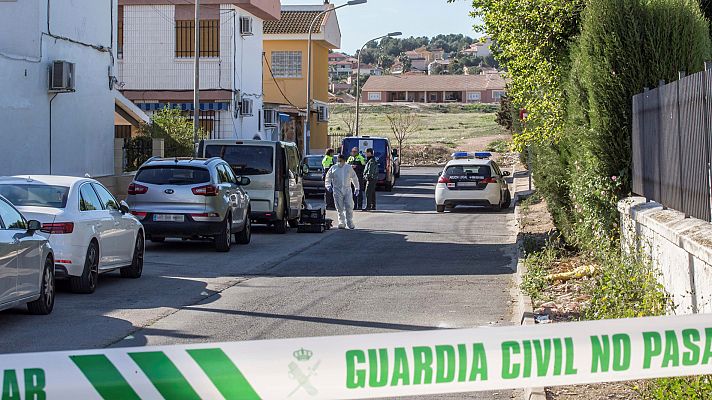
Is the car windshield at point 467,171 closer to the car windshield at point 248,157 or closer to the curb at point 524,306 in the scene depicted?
the car windshield at point 248,157

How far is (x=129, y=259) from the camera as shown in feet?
51.0

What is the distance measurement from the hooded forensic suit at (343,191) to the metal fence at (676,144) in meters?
13.5

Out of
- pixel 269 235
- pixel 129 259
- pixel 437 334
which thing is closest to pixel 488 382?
pixel 437 334

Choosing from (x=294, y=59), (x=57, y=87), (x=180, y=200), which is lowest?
(x=180, y=200)

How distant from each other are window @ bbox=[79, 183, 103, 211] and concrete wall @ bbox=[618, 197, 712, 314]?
6748 mm

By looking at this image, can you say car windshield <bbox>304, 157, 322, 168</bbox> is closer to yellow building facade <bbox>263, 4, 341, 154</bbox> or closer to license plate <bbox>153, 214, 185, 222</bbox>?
yellow building facade <bbox>263, 4, 341, 154</bbox>

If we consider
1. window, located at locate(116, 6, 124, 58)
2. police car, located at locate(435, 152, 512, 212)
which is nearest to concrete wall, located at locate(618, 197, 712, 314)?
police car, located at locate(435, 152, 512, 212)

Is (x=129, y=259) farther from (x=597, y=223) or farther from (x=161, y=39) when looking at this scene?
(x=161, y=39)

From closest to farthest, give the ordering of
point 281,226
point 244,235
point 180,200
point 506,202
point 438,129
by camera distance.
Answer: point 180,200 → point 244,235 → point 281,226 → point 506,202 → point 438,129

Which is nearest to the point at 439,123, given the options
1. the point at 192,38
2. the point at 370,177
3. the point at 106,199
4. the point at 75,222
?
the point at 192,38

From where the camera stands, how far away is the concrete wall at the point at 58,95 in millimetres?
24172

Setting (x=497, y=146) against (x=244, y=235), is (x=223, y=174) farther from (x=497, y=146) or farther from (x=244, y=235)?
(x=497, y=146)

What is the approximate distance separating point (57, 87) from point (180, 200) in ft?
25.0

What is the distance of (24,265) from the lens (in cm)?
1150
